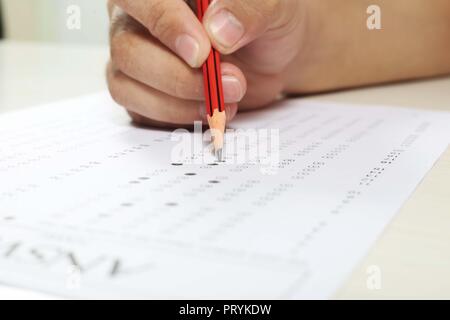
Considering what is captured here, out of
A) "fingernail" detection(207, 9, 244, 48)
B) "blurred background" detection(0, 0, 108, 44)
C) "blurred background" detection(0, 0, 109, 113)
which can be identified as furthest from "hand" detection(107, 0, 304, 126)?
"blurred background" detection(0, 0, 108, 44)

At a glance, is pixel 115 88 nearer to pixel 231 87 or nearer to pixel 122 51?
pixel 122 51

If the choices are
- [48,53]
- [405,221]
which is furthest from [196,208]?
[48,53]

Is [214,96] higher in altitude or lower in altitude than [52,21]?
lower

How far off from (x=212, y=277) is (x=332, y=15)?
0.57 m

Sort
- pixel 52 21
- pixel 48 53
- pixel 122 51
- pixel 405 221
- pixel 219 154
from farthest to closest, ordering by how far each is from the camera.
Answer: pixel 52 21 → pixel 48 53 → pixel 122 51 → pixel 219 154 → pixel 405 221

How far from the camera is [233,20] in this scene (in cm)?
50

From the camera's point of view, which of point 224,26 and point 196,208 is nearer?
point 196,208

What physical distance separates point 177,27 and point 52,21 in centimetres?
152

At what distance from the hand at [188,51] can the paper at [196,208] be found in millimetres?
38

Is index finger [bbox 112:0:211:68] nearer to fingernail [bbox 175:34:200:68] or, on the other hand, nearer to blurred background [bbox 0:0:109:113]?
fingernail [bbox 175:34:200:68]

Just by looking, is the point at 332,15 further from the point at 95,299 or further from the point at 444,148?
the point at 95,299

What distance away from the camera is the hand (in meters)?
0.50

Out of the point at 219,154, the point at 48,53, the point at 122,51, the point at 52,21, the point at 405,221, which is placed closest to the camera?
the point at 405,221

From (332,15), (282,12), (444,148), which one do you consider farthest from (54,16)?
(444,148)
